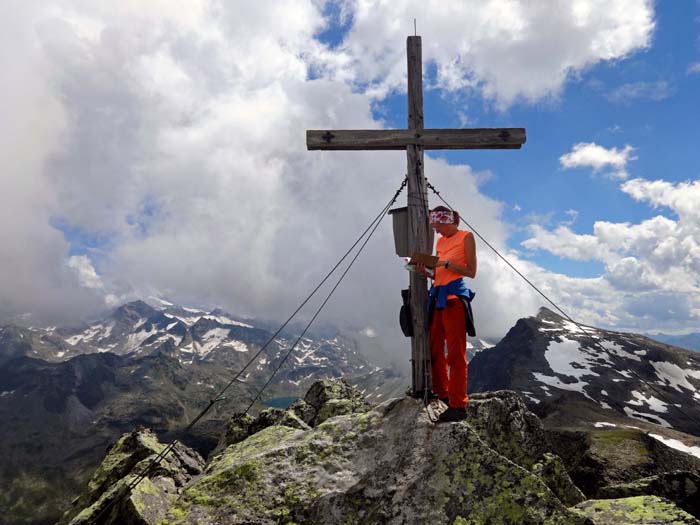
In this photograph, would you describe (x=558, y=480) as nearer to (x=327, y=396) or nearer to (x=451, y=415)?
(x=451, y=415)

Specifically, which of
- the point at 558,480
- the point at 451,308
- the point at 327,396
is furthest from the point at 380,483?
the point at 327,396

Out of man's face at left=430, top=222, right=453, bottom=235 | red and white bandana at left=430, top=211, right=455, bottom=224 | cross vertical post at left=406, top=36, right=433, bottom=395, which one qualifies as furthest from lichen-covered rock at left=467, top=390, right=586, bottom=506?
red and white bandana at left=430, top=211, right=455, bottom=224

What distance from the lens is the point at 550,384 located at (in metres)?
171

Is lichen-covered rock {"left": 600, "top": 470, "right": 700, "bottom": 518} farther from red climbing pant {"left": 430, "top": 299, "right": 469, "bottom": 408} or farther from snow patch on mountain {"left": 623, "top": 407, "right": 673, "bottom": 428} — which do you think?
snow patch on mountain {"left": 623, "top": 407, "right": 673, "bottom": 428}

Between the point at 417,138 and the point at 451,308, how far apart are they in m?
5.06

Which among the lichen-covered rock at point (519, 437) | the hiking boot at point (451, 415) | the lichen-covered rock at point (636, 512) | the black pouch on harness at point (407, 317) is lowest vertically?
the lichen-covered rock at point (636, 512)

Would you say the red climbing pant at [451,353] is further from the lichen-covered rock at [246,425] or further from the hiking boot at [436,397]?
the lichen-covered rock at [246,425]

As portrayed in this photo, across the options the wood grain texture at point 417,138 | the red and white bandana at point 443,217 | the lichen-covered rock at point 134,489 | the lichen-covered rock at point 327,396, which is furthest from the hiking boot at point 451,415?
the lichen-covered rock at point 327,396

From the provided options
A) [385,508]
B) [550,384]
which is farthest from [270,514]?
[550,384]

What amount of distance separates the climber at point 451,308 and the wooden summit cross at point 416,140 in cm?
67

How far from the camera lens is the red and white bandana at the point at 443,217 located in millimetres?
9867

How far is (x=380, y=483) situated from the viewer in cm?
747

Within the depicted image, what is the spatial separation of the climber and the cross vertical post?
30cm

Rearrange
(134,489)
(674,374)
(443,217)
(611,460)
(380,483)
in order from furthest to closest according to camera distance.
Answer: (674,374)
(611,460)
(443,217)
(134,489)
(380,483)
